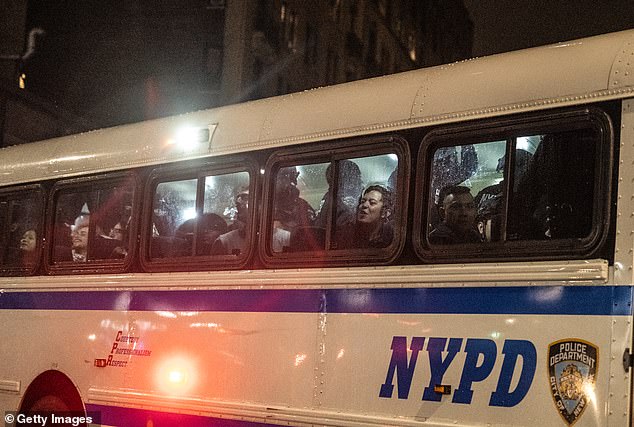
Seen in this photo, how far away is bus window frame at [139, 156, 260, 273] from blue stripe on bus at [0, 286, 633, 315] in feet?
0.68

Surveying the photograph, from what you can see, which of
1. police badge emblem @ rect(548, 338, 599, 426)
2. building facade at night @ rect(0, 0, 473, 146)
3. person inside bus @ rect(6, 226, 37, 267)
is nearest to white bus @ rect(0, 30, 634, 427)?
police badge emblem @ rect(548, 338, 599, 426)

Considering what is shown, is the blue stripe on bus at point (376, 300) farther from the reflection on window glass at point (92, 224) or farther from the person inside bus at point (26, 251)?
the person inside bus at point (26, 251)

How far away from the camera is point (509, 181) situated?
4789 mm

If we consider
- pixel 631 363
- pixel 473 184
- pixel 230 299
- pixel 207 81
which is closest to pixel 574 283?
pixel 631 363

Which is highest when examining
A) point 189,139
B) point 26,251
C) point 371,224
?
point 189,139

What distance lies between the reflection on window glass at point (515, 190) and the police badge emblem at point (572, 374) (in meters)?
0.64

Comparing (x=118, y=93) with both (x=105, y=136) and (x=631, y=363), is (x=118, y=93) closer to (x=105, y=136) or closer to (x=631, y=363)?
(x=105, y=136)

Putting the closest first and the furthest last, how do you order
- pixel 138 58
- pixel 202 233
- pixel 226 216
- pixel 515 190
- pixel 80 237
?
1. pixel 515 190
2. pixel 226 216
3. pixel 202 233
4. pixel 80 237
5. pixel 138 58

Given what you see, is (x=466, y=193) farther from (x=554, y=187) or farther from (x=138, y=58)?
(x=138, y=58)

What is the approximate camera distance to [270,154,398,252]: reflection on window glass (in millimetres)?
5402

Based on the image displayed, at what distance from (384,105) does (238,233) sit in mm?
1536

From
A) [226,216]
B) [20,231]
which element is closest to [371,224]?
[226,216]

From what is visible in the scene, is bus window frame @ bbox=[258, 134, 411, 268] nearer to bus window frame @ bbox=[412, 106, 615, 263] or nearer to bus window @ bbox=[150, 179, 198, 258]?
bus window frame @ bbox=[412, 106, 615, 263]

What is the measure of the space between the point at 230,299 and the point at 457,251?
1939mm
